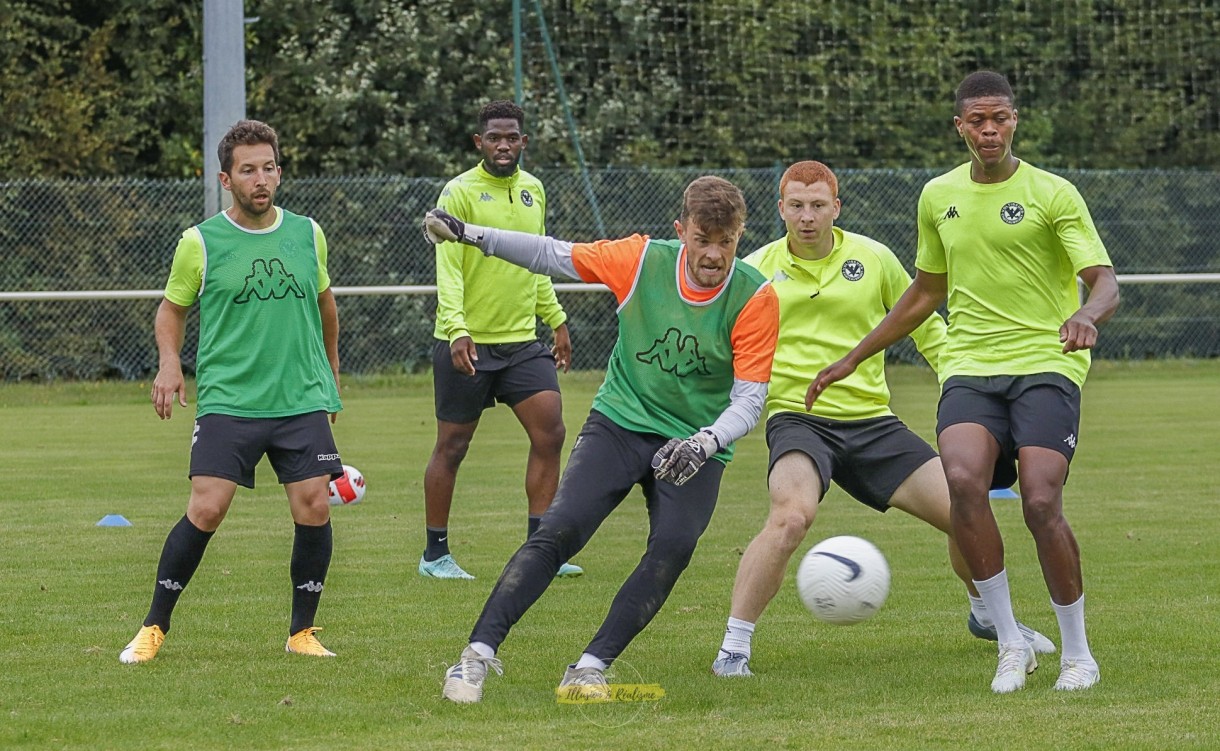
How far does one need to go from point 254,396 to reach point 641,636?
1.84 meters

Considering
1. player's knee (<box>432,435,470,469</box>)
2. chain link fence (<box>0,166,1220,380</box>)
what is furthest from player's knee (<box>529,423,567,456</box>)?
chain link fence (<box>0,166,1220,380</box>)

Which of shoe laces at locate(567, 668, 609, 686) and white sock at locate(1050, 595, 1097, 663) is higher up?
white sock at locate(1050, 595, 1097, 663)

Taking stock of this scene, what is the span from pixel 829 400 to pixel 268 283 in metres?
2.22

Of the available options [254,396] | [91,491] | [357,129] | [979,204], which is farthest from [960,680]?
[357,129]

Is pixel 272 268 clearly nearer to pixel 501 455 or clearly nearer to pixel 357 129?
pixel 501 455

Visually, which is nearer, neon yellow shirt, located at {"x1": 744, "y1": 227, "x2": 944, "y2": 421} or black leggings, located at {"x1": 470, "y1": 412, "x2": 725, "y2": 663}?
black leggings, located at {"x1": 470, "y1": 412, "x2": 725, "y2": 663}

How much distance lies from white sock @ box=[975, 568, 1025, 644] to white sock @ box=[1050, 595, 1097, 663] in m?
0.17

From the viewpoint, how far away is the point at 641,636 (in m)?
7.04

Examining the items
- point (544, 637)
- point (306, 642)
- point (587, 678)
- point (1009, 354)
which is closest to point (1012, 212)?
point (1009, 354)

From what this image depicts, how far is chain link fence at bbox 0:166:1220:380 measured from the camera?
20734 millimetres

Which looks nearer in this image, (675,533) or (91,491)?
(675,533)

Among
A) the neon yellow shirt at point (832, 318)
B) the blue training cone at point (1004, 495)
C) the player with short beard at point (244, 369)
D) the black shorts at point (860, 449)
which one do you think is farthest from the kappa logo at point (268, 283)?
the blue training cone at point (1004, 495)

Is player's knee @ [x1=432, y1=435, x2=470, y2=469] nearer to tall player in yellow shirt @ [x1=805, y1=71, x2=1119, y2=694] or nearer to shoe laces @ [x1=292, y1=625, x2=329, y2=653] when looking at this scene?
shoe laces @ [x1=292, y1=625, x2=329, y2=653]

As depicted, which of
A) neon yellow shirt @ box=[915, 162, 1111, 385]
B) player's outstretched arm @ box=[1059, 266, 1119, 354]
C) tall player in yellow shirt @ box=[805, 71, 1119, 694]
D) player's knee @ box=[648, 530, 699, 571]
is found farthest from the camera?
neon yellow shirt @ box=[915, 162, 1111, 385]
